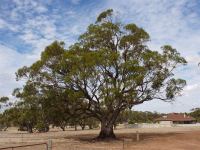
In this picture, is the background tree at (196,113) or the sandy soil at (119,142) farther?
the background tree at (196,113)

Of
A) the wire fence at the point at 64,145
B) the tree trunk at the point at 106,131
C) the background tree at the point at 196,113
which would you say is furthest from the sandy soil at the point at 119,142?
the background tree at the point at 196,113

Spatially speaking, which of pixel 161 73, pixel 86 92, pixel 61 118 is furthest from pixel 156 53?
pixel 61 118

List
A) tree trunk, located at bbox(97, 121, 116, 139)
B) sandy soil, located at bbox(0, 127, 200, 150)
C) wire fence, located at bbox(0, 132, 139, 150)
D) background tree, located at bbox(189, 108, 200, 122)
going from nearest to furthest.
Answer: wire fence, located at bbox(0, 132, 139, 150)
sandy soil, located at bbox(0, 127, 200, 150)
tree trunk, located at bbox(97, 121, 116, 139)
background tree, located at bbox(189, 108, 200, 122)

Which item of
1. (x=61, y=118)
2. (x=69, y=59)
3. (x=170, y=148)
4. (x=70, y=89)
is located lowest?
(x=170, y=148)

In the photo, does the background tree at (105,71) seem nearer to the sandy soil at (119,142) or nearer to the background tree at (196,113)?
the sandy soil at (119,142)

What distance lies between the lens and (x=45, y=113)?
4403cm

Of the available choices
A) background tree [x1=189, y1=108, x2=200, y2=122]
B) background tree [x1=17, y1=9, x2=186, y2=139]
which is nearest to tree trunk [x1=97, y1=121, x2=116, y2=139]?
background tree [x1=17, y1=9, x2=186, y2=139]

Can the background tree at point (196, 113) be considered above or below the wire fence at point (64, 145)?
above

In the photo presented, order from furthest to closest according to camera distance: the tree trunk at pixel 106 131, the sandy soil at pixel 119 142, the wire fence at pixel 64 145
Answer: the tree trunk at pixel 106 131 < the sandy soil at pixel 119 142 < the wire fence at pixel 64 145

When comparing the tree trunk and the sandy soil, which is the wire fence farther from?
the tree trunk

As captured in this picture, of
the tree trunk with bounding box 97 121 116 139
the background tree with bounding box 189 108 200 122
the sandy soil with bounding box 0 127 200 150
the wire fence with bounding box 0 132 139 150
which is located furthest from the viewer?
the background tree with bounding box 189 108 200 122

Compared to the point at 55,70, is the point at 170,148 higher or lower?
lower

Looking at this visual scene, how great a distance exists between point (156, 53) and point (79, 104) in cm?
1011

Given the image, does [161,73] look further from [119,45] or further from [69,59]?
[69,59]
